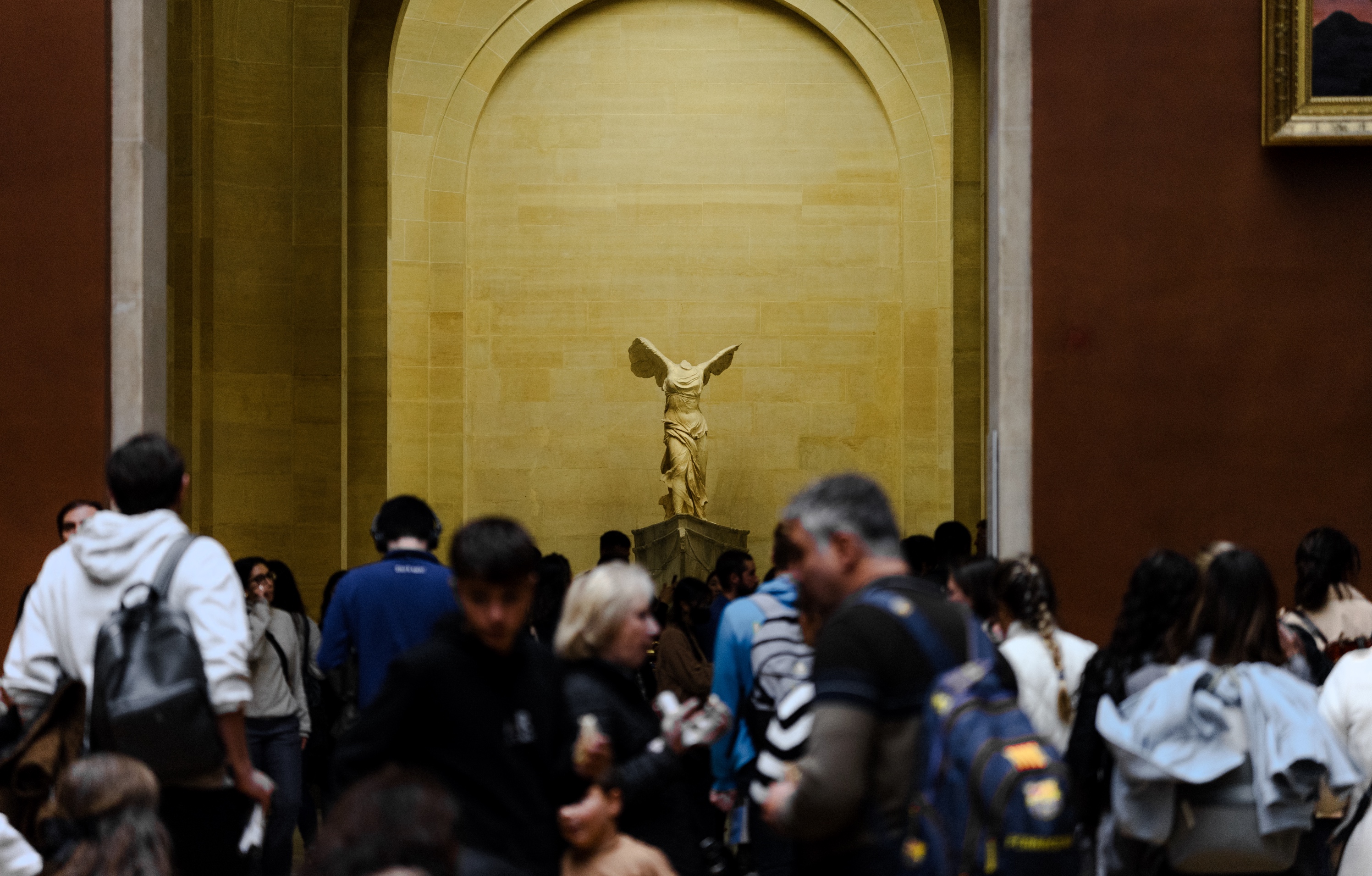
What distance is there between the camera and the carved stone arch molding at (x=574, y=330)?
21672 mm

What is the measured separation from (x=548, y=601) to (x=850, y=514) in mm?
4380

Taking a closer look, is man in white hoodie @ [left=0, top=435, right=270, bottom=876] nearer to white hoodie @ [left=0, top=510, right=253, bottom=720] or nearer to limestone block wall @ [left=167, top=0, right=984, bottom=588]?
white hoodie @ [left=0, top=510, right=253, bottom=720]

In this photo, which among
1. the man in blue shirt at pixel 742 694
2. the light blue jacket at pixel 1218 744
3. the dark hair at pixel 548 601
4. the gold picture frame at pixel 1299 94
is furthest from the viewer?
the gold picture frame at pixel 1299 94

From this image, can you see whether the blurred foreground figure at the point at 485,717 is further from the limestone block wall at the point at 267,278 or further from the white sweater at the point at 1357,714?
the limestone block wall at the point at 267,278

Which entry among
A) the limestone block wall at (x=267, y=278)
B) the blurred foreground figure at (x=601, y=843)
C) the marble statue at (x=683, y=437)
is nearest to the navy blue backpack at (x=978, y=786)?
the blurred foreground figure at (x=601, y=843)

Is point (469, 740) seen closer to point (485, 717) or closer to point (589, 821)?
point (485, 717)

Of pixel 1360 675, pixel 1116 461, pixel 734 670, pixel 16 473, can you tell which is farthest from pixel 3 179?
pixel 1360 675

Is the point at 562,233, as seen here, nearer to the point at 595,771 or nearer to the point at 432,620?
the point at 432,620

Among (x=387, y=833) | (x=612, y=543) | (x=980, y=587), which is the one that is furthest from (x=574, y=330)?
(x=387, y=833)

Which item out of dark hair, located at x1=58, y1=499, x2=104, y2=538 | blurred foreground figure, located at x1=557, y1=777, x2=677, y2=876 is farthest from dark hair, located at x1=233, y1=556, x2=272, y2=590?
blurred foreground figure, located at x1=557, y1=777, x2=677, y2=876

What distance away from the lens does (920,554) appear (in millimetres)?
10195

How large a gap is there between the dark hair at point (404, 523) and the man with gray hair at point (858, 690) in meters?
2.56

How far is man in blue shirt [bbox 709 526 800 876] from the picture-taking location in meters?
5.79

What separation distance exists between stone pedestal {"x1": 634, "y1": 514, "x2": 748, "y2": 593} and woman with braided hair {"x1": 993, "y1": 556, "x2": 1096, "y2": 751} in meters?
13.2
